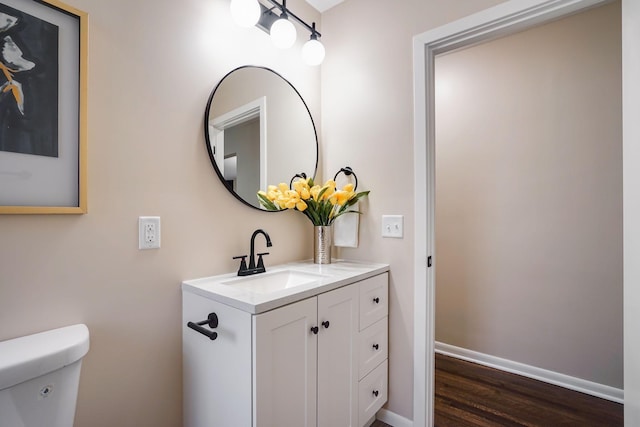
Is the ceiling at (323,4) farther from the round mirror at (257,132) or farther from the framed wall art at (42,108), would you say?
the framed wall art at (42,108)

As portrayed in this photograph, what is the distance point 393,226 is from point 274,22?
116cm

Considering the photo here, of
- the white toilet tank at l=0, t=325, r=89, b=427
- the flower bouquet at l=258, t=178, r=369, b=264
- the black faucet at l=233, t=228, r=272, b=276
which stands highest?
the flower bouquet at l=258, t=178, r=369, b=264

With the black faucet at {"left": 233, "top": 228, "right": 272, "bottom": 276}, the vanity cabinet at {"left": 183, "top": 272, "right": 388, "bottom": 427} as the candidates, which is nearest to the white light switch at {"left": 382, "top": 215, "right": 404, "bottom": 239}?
the vanity cabinet at {"left": 183, "top": 272, "right": 388, "bottom": 427}

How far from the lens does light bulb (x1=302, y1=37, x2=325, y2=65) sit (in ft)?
5.34

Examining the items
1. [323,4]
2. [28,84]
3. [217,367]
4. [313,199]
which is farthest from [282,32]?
[217,367]

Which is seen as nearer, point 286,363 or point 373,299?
point 286,363

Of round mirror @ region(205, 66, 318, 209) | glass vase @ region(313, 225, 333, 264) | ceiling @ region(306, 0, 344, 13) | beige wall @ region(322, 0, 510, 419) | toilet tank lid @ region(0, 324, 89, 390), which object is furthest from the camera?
ceiling @ region(306, 0, 344, 13)

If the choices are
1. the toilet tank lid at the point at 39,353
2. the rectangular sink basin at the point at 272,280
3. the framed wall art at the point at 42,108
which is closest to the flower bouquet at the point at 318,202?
the rectangular sink basin at the point at 272,280

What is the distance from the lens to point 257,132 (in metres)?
1.58

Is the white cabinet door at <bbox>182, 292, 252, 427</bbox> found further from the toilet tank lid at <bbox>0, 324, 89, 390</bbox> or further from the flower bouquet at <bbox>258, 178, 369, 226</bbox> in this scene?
the flower bouquet at <bbox>258, 178, 369, 226</bbox>

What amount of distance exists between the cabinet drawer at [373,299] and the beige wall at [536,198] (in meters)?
1.08

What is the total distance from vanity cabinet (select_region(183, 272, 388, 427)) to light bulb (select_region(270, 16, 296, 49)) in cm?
118

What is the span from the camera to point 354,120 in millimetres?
1777

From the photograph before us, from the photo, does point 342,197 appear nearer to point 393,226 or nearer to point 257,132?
point 393,226
